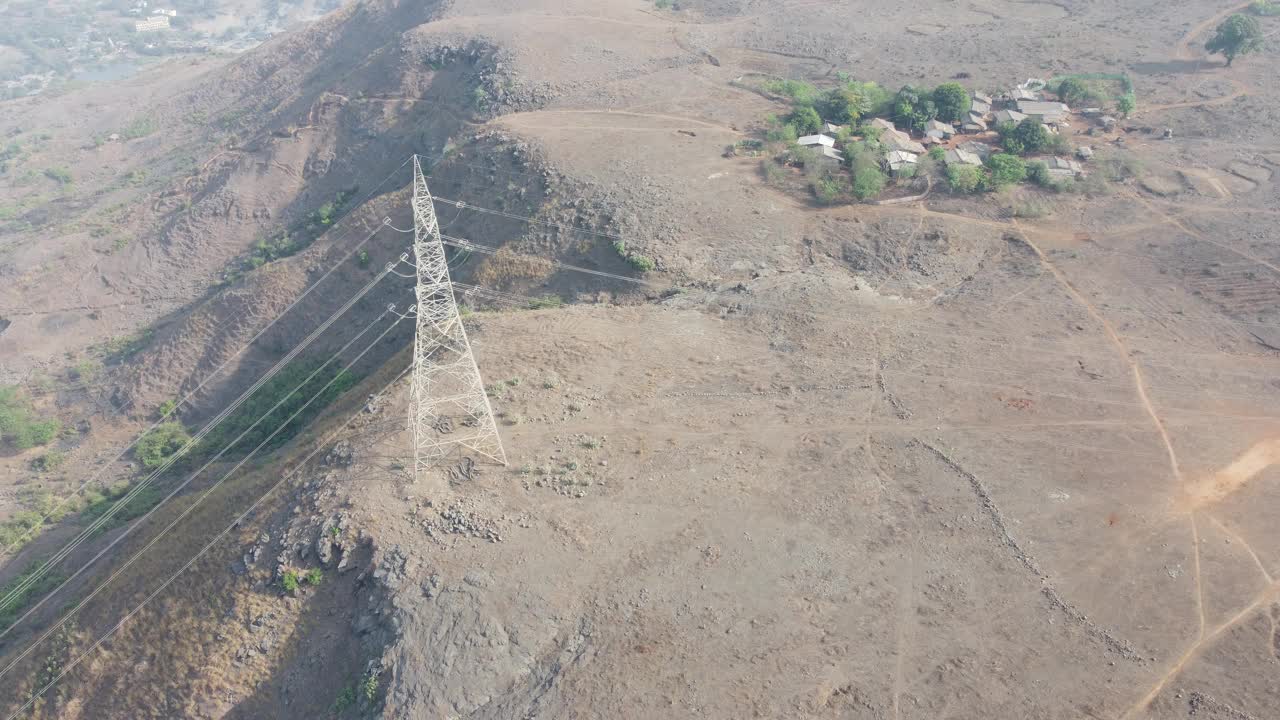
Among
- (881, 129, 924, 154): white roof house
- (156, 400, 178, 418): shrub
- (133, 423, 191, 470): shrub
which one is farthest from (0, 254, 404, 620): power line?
(881, 129, 924, 154): white roof house

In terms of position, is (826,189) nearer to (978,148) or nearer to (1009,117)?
(978,148)

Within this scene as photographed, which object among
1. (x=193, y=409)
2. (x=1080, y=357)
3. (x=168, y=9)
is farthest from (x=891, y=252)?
(x=168, y=9)

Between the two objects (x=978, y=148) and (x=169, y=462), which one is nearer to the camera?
(x=169, y=462)

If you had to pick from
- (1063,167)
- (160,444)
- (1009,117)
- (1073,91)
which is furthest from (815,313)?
(160,444)

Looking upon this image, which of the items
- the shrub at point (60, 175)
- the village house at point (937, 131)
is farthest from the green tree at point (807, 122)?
the shrub at point (60, 175)

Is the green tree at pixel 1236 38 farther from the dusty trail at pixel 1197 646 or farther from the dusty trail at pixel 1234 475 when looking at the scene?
the dusty trail at pixel 1197 646

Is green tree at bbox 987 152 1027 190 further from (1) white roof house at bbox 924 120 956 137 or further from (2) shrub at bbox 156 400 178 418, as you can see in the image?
(2) shrub at bbox 156 400 178 418

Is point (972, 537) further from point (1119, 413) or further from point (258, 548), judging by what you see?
point (258, 548)
